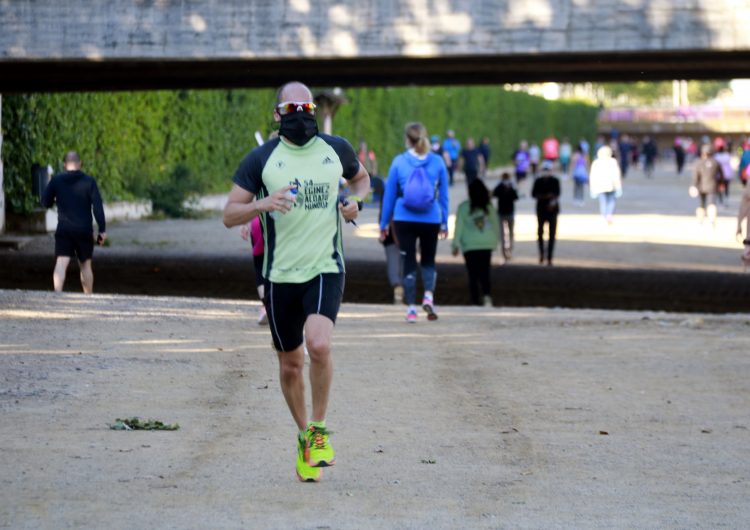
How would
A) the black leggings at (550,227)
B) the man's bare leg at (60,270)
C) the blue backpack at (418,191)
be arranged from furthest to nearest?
the black leggings at (550,227), the man's bare leg at (60,270), the blue backpack at (418,191)

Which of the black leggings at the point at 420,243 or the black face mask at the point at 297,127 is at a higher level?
the black face mask at the point at 297,127

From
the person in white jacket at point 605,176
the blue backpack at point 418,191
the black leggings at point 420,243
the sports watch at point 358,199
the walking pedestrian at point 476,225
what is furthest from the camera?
the person in white jacket at point 605,176

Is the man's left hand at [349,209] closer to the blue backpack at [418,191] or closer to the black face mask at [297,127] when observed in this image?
the black face mask at [297,127]

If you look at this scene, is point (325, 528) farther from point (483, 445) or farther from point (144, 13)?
point (144, 13)

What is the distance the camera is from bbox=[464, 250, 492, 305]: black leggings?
697 inches

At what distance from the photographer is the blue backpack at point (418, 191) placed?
1409 centimetres

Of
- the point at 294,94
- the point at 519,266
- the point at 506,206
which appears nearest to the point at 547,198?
the point at 506,206

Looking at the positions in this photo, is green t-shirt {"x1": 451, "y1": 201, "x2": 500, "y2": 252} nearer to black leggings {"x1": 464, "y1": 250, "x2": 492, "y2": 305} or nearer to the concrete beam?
black leggings {"x1": 464, "y1": 250, "x2": 492, "y2": 305}

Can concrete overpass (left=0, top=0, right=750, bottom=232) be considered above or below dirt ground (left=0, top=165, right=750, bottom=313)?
above

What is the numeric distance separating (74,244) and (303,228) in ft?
31.1

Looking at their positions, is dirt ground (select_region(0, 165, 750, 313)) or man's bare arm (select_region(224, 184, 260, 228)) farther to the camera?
dirt ground (select_region(0, 165, 750, 313))

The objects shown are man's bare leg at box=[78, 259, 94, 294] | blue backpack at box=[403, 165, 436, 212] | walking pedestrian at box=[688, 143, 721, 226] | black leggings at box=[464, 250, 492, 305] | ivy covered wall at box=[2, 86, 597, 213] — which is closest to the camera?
blue backpack at box=[403, 165, 436, 212]

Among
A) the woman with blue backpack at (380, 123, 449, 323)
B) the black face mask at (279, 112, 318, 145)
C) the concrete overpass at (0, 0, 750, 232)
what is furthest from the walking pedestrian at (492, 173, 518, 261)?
the black face mask at (279, 112, 318, 145)

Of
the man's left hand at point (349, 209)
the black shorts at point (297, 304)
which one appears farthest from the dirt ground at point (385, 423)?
the man's left hand at point (349, 209)
